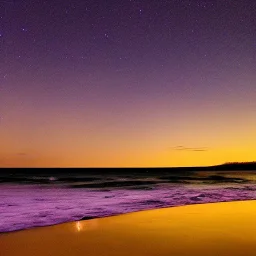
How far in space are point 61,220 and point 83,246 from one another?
441cm

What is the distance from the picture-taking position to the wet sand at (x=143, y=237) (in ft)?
21.9

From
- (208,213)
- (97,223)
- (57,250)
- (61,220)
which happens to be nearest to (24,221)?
(61,220)

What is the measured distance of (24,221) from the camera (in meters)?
11.3

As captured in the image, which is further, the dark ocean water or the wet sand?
the dark ocean water

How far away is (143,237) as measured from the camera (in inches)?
313

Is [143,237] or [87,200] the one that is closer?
[143,237]

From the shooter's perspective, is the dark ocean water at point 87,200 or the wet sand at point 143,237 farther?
the dark ocean water at point 87,200

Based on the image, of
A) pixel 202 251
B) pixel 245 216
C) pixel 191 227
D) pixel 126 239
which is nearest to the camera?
pixel 202 251

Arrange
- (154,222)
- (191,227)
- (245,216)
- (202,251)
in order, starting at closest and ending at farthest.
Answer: (202,251) < (191,227) < (154,222) < (245,216)

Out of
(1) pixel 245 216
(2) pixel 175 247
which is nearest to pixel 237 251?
(2) pixel 175 247

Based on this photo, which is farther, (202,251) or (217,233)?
(217,233)

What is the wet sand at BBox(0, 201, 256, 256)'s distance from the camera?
666 cm

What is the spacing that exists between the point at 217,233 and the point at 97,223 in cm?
366

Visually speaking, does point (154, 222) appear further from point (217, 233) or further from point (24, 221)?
point (24, 221)
